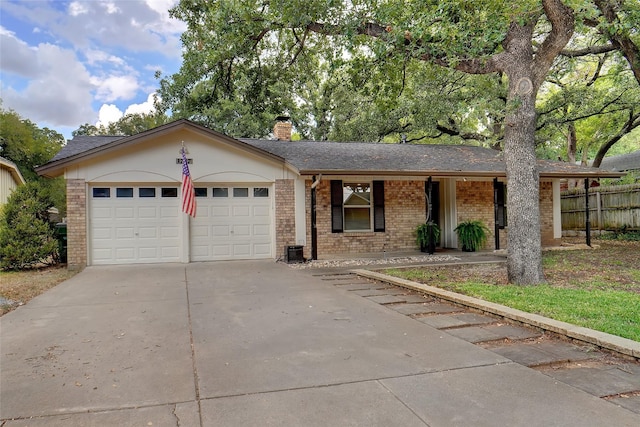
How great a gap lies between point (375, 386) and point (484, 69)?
7080mm

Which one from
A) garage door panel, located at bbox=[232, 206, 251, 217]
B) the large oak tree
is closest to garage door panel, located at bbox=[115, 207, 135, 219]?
garage door panel, located at bbox=[232, 206, 251, 217]

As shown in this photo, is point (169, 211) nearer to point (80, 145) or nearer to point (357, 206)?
point (80, 145)

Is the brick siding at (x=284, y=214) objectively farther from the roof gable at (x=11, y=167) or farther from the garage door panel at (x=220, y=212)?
the roof gable at (x=11, y=167)

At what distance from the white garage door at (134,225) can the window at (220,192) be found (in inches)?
40.9

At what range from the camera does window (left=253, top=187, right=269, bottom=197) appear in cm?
1195

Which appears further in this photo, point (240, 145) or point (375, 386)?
point (240, 145)

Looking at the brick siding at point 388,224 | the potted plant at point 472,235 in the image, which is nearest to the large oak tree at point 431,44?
the brick siding at point 388,224

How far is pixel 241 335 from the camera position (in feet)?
15.4

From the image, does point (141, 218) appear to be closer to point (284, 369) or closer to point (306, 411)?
point (284, 369)

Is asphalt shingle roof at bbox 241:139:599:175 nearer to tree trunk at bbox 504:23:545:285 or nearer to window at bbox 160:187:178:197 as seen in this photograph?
window at bbox 160:187:178:197

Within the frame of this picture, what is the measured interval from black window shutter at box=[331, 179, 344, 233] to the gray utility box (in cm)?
178

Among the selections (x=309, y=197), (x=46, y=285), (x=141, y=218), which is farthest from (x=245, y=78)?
(x=46, y=285)

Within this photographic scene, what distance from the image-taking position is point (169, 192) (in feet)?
37.2

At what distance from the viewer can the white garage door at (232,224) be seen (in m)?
11.5
